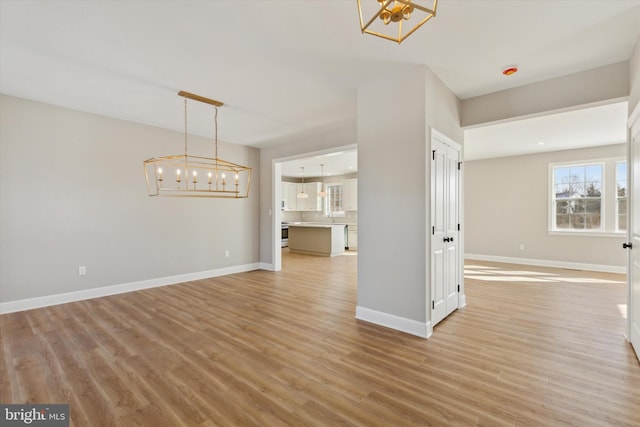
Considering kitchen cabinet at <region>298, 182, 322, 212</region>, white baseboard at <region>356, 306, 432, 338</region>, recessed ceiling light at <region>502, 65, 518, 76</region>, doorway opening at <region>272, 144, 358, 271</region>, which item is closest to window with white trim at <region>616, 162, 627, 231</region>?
recessed ceiling light at <region>502, 65, 518, 76</region>

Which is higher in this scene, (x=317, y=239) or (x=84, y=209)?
(x=84, y=209)

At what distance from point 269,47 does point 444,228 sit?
2.65 m

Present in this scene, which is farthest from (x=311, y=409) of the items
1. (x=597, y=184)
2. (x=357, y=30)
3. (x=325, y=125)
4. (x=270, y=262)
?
(x=597, y=184)

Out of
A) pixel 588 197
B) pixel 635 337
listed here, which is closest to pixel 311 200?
pixel 588 197

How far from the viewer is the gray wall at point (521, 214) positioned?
6277 millimetres

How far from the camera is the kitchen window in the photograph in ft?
35.4

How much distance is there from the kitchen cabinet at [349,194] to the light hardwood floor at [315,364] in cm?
620

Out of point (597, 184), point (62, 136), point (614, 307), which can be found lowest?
point (614, 307)

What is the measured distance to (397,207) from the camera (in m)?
3.18

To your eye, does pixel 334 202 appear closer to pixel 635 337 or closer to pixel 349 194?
pixel 349 194

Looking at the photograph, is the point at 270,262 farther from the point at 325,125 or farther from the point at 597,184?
the point at 597,184

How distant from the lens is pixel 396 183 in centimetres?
318

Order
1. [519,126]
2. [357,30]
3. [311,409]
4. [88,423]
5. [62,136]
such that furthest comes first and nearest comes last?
[519,126] → [62,136] → [357,30] → [311,409] → [88,423]

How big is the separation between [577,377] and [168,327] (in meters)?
3.79
